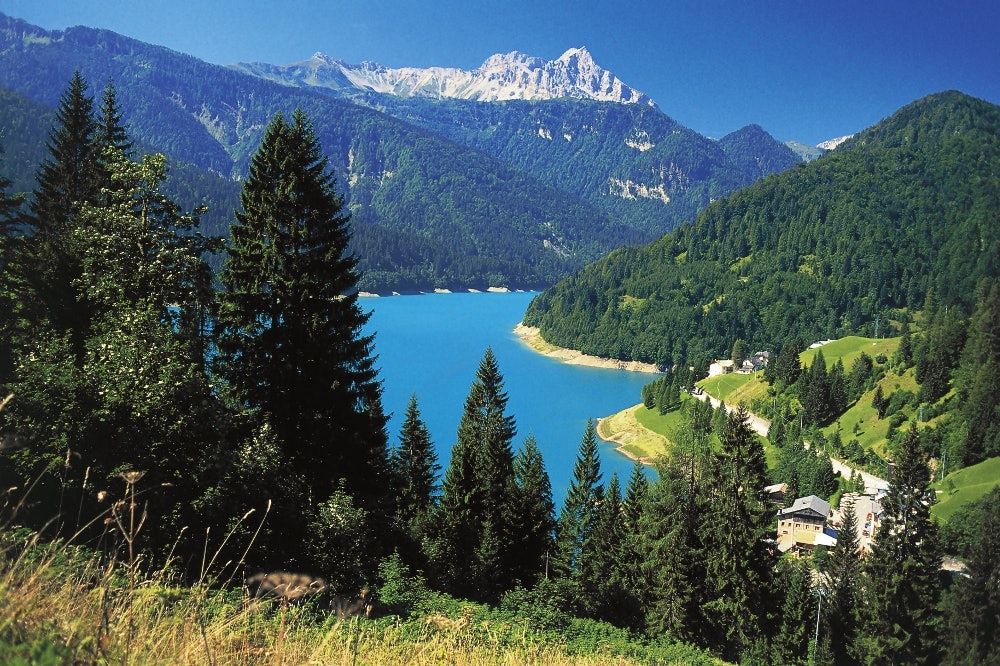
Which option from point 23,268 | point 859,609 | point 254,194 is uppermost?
point 254,194

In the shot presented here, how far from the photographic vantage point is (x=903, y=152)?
186250 millimetres

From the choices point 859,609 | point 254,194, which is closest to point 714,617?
point 859,609

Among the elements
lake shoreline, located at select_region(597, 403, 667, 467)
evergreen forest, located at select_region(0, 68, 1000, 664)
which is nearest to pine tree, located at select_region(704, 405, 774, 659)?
evergreen forest, located at select_region(0, 68, 1000, 664)

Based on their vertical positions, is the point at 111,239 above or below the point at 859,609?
above

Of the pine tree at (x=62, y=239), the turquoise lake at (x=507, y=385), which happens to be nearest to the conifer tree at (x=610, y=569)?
the pine tree at (x=62, y=239)

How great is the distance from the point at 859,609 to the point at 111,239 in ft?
101

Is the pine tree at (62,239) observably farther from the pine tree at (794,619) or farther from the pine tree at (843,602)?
the pine tree at (843,602)

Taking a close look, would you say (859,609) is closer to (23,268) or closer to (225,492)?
(225,492)

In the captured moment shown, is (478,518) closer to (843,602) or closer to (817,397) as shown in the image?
(843,602)

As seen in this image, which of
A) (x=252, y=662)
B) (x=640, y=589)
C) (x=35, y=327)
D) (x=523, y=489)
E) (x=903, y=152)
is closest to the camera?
(x=252, y=662)

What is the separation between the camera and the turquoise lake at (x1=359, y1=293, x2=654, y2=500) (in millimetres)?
68375

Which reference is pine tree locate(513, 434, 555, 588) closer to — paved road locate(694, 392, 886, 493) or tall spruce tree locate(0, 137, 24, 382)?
tall spruce tree locate(0, 137, 24, 382)

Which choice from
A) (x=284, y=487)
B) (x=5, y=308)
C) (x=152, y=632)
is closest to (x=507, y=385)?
(x=5, y=308)

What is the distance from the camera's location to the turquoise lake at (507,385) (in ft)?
224
